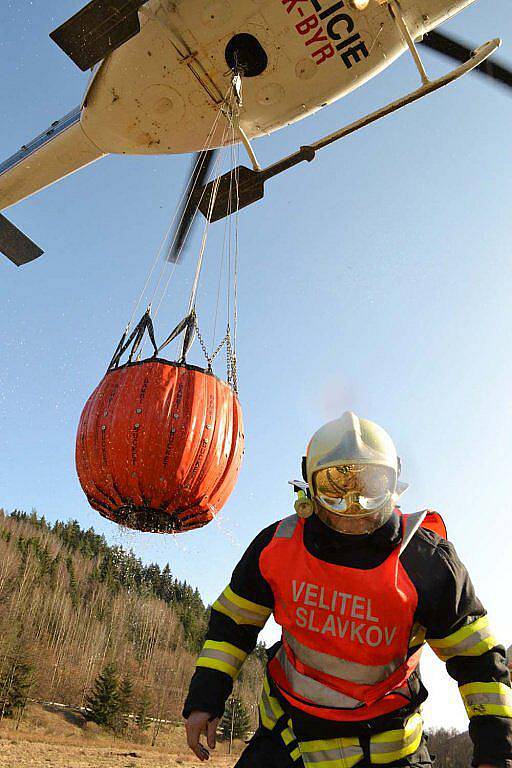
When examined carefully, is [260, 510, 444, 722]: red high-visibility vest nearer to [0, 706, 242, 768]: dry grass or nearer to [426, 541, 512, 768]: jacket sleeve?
[426, 541, 512, 768]: jacket sleeve

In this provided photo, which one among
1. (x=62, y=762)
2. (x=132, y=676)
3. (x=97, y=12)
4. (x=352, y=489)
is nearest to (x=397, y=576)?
(x=352, y=489)

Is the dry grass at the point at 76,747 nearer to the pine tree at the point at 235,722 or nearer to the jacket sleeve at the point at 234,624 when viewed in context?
the pine tree at the point at 235,722

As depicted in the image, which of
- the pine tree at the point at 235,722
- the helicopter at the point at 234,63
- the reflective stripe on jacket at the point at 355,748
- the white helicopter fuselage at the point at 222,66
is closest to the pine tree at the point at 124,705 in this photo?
the pine tree at the point at 235,722

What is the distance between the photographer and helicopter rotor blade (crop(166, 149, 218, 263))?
6859 mm

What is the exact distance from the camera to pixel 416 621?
2152 millimetres

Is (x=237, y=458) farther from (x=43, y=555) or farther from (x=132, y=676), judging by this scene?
(x=43, y=555)

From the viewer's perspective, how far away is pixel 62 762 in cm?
2338

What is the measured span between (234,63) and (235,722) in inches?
1909

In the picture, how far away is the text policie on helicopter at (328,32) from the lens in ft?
17.9

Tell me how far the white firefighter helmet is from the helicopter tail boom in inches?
230

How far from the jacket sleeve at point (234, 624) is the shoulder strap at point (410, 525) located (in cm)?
56

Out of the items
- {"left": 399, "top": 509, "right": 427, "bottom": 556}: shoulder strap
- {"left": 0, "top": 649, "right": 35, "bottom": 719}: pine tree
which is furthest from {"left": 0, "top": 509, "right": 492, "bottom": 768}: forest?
{"left": 399, "top": 509, "right": 427, "bottom": 556}: shoulder strap

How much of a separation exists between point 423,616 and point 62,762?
2717 cm

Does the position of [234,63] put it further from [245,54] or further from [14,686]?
[14,686]
